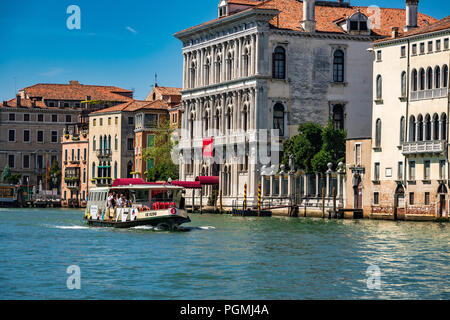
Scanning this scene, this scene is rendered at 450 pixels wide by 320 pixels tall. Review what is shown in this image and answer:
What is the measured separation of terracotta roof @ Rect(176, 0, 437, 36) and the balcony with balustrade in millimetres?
19285

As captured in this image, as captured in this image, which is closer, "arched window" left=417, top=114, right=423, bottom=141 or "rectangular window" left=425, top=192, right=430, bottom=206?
"rectangular window" left=425, top=192, right=430, bottom=206

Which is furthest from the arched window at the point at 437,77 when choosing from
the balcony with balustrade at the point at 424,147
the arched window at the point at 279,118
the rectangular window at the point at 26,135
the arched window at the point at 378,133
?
the rectangular window at the point at 26,135

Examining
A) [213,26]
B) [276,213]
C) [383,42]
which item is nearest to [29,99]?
[213,26]

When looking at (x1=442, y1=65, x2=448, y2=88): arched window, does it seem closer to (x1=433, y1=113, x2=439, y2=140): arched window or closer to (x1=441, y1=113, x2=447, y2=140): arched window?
(x1=441, y1=113, x2=447, y2=140): arched window

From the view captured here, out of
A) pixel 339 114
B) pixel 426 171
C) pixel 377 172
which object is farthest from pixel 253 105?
pixel 426 171

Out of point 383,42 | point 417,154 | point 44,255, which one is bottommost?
point 44,255

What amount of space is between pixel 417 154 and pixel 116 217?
1820 cm

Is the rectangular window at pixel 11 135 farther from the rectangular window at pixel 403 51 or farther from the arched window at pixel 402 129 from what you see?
the rectangular window at pixel 403 51

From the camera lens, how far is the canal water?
82.4 feet

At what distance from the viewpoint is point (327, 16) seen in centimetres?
7800

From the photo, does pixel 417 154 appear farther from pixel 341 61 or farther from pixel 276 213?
pixel 341 61

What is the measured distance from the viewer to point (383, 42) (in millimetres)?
60688

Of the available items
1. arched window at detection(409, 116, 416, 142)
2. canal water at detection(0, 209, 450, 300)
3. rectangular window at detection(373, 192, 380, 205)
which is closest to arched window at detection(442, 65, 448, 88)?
arched window at detection(409, 116, 416, 142)

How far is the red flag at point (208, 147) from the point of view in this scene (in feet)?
266
